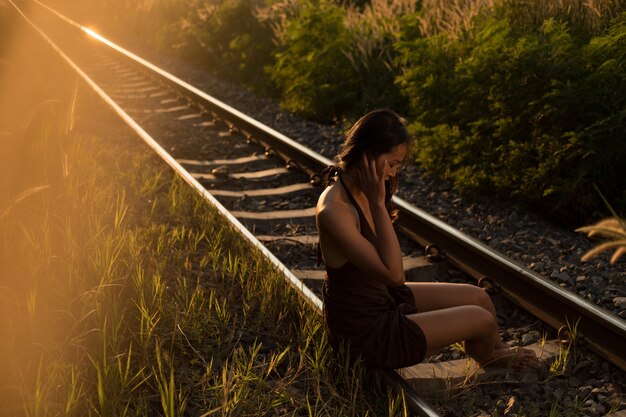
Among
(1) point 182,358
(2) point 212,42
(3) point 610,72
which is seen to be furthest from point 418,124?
(2) point 212,42

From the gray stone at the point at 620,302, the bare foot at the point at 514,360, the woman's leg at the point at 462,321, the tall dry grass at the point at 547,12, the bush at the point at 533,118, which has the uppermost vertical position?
the tall dry grass at the point at 547,12

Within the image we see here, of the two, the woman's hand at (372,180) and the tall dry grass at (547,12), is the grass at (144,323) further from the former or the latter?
the tall dry grass at (547,12)

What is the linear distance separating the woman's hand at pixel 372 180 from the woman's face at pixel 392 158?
0.05 feet

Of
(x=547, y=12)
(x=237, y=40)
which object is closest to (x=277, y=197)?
(x=547, y=12)

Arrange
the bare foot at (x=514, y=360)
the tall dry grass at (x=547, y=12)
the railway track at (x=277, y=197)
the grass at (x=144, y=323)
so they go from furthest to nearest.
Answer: the tall dry grass at (x=547, y=12)
the railway track at (x=277, y=197)
the bare foot at (x=514, y=360)
the grass at (x=144, y=323)

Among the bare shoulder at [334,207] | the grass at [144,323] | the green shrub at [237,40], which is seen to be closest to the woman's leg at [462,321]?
the grass at [144,323]

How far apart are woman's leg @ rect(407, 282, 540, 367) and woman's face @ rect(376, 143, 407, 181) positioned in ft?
2.70

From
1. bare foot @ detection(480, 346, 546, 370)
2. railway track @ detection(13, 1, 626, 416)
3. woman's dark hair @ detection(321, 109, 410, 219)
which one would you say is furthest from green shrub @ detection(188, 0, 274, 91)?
woman's dark hair @ detection(321, 109, 410, 219)

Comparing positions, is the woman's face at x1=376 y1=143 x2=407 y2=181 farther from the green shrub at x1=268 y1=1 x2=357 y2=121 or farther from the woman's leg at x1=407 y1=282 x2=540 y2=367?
the green shrub at x1=268 y1=1 x2=357 y2=121

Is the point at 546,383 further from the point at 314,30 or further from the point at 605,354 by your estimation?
the point at 314,30

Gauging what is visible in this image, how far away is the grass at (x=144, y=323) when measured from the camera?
11.5ft

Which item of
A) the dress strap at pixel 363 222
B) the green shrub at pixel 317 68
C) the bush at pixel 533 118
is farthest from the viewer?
the green shrub at pixel 317 68

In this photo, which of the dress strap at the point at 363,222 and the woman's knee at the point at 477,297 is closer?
the dress strap at the point at 363,222

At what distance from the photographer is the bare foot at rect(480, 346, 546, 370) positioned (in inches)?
166
